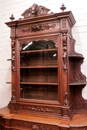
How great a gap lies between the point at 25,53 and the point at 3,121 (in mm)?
1004

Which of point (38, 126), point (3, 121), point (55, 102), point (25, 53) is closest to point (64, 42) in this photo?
point (25, 53)

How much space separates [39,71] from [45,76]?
118 millimetres

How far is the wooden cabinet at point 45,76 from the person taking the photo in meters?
1.85

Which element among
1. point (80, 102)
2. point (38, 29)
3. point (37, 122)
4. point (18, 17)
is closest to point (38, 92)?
point (37, 122)

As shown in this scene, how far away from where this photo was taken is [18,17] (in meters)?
2.77

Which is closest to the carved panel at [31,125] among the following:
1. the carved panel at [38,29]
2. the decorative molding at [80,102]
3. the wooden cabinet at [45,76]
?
the wooden cabinet at [45,76]

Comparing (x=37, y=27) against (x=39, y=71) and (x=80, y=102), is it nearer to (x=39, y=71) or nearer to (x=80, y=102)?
(x=39, y=71)

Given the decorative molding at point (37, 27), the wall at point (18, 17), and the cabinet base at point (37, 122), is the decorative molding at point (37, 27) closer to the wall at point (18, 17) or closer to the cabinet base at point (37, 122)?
the wall at point (18, 17)

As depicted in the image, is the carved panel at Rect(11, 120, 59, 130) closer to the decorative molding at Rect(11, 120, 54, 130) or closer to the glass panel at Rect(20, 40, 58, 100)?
the decorative molding at Rect(11, 120, 54, 130)

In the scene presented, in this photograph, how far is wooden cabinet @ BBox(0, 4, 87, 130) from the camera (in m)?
1.85

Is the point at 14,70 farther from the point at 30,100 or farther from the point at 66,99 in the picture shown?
the point at 66,99

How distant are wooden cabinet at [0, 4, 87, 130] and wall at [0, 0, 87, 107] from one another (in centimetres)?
16

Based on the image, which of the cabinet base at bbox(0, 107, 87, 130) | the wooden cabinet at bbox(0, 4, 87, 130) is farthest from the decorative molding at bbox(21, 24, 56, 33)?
the cabinet base at bbox(0, 107, 87, 130)

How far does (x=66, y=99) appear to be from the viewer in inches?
71.9
